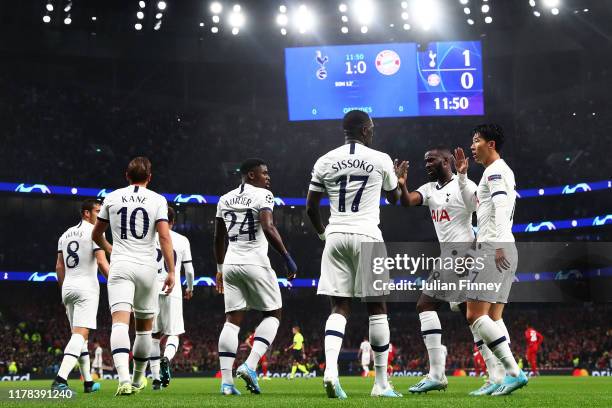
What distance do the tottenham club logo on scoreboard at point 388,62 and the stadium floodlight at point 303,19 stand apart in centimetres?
484

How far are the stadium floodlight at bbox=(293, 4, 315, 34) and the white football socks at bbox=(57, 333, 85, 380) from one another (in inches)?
1125

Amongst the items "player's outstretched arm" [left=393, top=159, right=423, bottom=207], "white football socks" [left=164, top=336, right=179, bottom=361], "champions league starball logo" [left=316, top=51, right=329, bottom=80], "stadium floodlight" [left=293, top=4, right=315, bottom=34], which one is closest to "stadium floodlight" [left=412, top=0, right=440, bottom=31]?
"stadium floodlight" [left=293, top=4, right=315, bottom=34]

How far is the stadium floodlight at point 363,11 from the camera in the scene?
35.0 meters

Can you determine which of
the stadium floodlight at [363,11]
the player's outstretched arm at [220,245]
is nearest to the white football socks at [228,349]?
the player's outstretched arm at [220,245]

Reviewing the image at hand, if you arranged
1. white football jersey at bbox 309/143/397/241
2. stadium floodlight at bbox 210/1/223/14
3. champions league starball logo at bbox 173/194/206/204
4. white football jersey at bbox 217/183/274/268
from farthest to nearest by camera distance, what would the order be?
champions league starball logo at bbox 173/194/206/204
stadium floodlight at bbox 210/1/223/14
white football jersey at bbox 217/183/274/268
white football jersey at bbox 309/143/397/241

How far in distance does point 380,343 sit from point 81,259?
4.40m

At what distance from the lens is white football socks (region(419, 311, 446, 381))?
8.70 metres

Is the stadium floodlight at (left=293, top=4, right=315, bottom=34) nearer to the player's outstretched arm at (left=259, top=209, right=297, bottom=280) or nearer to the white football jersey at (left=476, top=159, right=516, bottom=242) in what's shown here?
the player's outstretched arm at (left=259, top=209, right=297, bottom=280)

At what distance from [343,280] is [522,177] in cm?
3767

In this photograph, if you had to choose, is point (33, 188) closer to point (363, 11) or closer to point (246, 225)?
point (363, 11)

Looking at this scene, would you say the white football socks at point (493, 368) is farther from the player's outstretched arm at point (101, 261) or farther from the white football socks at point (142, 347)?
the player's outstretched arm at point (101, 261)

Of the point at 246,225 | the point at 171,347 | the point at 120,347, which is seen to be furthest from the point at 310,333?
the point at 120,347

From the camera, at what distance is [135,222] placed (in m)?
8.39

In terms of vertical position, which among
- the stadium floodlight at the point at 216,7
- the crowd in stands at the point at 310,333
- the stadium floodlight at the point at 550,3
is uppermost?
the stadium floodlight at the point at 216,7
